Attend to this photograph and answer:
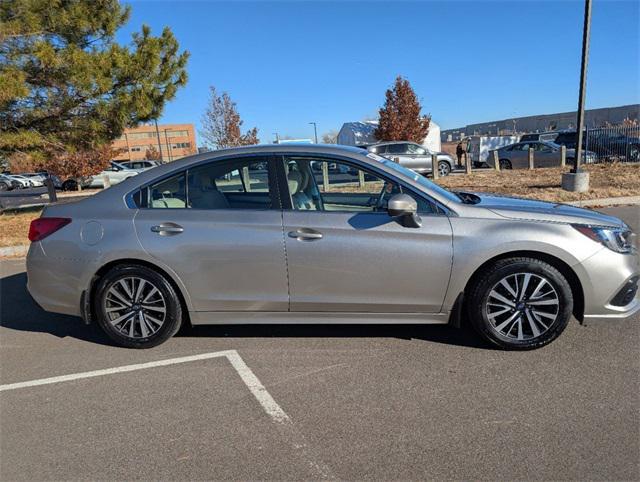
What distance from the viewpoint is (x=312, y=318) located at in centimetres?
378

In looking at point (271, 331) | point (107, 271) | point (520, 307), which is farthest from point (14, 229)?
point (520, 307)

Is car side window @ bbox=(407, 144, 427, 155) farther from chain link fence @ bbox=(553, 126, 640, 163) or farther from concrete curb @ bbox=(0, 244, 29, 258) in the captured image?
concrete curb @ bbox=(0, 244, 29, 258)

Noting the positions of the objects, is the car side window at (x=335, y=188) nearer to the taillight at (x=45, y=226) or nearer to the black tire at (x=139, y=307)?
the black tire at (x=139, y=307)

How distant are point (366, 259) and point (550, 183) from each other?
41.8ft

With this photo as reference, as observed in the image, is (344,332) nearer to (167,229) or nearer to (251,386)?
(251,386)

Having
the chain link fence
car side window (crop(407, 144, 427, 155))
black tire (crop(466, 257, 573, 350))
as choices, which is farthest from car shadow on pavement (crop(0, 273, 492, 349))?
the chain link fence

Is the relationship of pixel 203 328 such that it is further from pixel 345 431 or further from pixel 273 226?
pixel 345 431

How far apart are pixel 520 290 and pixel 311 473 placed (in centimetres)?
208

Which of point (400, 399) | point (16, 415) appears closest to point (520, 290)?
point (400, 399)

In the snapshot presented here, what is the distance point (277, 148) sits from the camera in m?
3.92

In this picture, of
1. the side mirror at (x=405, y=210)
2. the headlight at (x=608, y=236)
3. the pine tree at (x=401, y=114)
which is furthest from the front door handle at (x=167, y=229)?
the pine tree at (x=401, y=114)

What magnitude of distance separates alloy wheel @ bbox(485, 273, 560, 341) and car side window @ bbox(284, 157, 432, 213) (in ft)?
2.70

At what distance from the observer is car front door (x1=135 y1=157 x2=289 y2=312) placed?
3678mm

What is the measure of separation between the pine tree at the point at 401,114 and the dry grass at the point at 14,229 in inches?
1235
